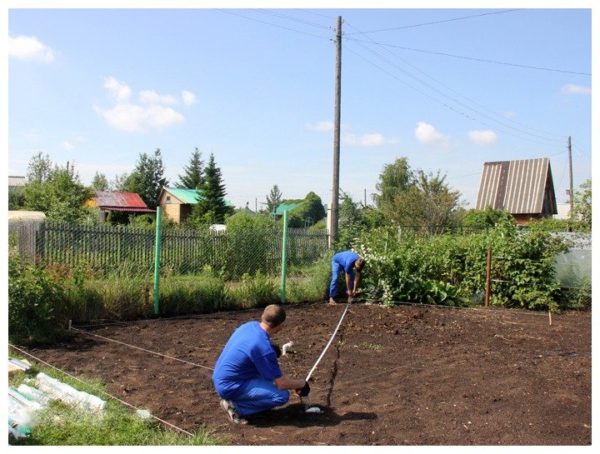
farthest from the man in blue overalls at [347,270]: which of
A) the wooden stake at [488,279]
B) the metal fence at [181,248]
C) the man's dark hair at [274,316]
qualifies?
the man's dark hair at [274,316]

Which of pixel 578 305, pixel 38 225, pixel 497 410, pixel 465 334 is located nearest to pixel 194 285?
pixel 38 225

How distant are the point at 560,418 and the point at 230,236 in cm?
979

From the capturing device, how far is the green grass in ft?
13.5

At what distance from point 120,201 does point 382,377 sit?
1763 inches

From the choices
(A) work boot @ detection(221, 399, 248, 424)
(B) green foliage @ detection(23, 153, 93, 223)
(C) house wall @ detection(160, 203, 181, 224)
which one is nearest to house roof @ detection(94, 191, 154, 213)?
(C) house wall @ detection(160, 203, 181, 224)

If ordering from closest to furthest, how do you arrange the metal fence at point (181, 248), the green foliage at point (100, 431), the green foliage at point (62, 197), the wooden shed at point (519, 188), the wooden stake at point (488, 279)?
the green foliage at point (100, 431)
the metal fence at point (181, 248)
the wooden stake at point (488, 279)
the green foliage at point (62, 197)
the wooden shed at point (519, 188)

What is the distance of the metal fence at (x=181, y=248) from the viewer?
1149 cm

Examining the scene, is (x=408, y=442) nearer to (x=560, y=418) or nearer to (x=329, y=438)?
(x=329, y=438)

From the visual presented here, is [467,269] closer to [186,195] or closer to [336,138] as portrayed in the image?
[336,138]

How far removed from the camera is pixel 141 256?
12.6 meters

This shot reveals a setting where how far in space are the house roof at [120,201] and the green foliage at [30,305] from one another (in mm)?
38741

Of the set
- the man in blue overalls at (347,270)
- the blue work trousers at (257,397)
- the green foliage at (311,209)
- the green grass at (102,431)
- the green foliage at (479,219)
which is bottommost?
the green grass at (102,431)

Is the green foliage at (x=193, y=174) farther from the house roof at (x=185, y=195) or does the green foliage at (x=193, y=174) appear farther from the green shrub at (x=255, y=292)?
the green shrub at (x=255, y=292)

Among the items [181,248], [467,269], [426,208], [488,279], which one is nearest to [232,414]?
[181,248]
